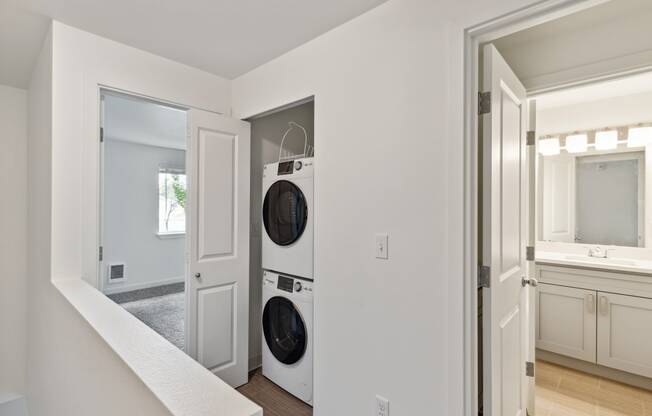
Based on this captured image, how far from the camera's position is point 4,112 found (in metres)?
2.73

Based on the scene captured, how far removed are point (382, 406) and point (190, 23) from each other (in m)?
2.30

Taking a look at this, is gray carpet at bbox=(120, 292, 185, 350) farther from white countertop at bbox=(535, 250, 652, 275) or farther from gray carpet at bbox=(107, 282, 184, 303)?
white countertop at bbox=(535, 250, 652, 275)

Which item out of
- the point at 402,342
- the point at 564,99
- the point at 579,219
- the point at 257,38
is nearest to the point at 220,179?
the point at 257,38

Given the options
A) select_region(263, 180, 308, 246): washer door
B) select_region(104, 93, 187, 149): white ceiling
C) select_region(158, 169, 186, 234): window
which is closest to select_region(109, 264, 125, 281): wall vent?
select_region(158, 169, 186, 234): window

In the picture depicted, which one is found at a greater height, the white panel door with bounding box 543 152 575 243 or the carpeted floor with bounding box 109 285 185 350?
the white panel door with bounding box 543 152 575 243

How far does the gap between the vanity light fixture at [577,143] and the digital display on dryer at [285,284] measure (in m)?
2.89

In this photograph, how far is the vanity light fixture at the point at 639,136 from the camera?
2.64 meters

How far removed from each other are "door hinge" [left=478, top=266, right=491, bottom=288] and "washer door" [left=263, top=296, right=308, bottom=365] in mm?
1217

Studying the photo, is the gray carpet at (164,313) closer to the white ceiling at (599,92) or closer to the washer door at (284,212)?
the washer door at (284,212)

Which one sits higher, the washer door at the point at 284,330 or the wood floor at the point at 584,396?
the washer door at the point at 284,330

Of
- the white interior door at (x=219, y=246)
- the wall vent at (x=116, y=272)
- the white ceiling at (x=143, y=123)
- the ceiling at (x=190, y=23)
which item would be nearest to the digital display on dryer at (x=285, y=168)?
the white interior door at (x=219, y=246)

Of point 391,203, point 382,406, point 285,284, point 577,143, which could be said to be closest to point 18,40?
point 285,284

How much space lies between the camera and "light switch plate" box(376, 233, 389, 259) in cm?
156

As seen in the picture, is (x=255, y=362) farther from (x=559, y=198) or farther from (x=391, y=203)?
(x=559, y=198)
